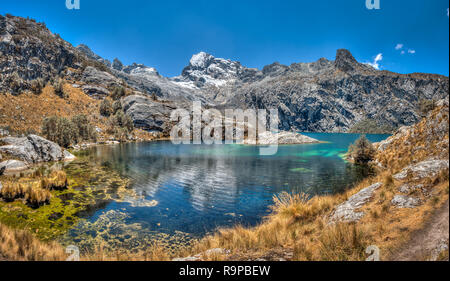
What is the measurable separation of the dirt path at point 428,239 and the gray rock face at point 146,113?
303ft

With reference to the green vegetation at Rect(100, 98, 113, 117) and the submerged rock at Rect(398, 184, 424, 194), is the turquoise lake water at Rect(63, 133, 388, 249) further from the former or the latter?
the green vegetation at Rect(100, 98, 113, 117)

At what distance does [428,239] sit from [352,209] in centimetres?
318

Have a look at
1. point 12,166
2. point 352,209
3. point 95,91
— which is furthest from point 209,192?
point 95,91

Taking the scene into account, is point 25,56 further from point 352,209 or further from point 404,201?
point 404,201

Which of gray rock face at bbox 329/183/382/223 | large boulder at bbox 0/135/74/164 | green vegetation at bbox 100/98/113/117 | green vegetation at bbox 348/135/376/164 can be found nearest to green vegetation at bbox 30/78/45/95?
green vegetation at bbox 100/98/113/117

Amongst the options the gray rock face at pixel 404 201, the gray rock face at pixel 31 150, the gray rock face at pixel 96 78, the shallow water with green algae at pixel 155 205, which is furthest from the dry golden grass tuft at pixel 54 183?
the gray rock face at pixel 96 78

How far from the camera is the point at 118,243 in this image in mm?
8953

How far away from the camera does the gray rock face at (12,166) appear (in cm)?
2034

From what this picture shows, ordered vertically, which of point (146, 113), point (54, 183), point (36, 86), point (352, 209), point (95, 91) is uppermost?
point (95, 91)

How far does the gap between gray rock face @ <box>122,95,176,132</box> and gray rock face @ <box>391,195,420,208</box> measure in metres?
90.9

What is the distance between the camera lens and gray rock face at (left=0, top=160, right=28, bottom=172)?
20.3 meters

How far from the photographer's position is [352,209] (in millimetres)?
7062
